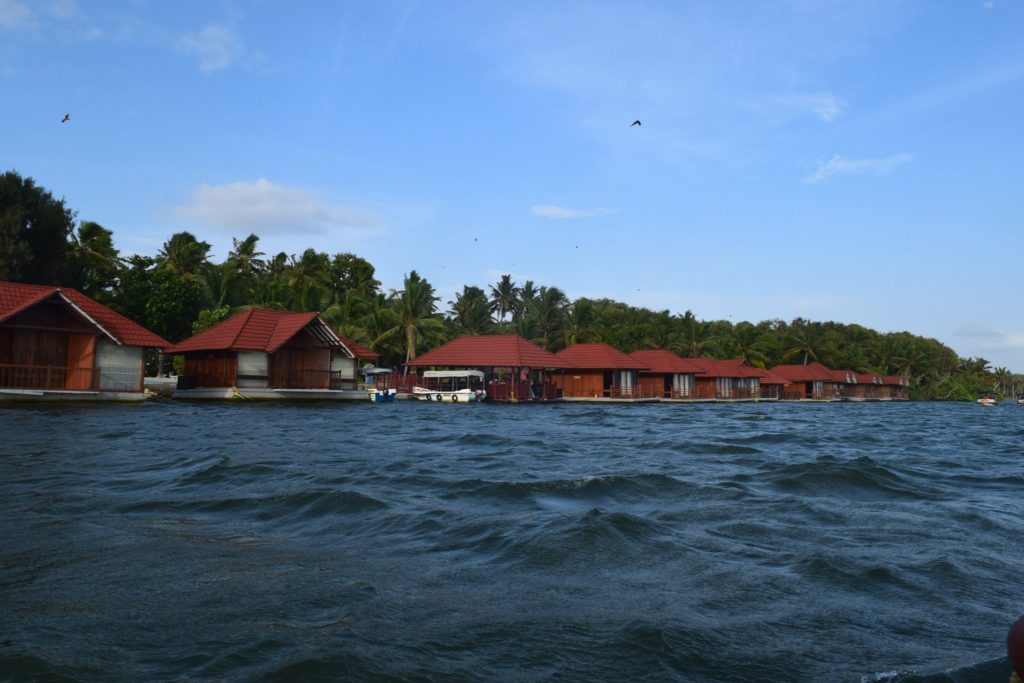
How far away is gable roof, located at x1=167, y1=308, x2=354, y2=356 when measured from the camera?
32.2 meters

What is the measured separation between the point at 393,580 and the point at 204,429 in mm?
13433

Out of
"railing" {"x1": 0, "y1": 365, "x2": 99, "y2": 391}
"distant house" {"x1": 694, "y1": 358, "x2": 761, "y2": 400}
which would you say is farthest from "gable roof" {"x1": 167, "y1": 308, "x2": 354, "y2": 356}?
"distant house" {"x1": 694, "y1": 358, "x2": 761, "y2": 400}

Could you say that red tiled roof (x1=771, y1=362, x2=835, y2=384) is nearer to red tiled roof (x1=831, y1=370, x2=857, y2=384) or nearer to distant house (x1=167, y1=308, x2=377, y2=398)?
red tiled roof (x1=831, y1=370, x2=857, y2=384)

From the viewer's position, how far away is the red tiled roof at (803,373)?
2847 inches

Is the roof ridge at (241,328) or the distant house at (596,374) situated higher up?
the roof ridge at (241,328)

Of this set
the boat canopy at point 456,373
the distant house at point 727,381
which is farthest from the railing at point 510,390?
the distant house at point 727,381

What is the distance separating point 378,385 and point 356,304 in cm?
721

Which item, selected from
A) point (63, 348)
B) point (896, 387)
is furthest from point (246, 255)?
point (896, 387)

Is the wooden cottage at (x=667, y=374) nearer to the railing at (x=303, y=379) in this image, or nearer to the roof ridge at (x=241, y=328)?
the railing at (x=303, y=379)

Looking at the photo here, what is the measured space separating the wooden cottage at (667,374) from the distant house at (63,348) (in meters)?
34.6

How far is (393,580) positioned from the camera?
4863 millimetres

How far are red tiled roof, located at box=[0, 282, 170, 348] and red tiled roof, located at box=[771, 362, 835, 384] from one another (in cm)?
6098

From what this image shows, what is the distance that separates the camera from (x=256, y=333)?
109ft

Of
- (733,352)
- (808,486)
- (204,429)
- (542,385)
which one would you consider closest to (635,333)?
(733,352)
